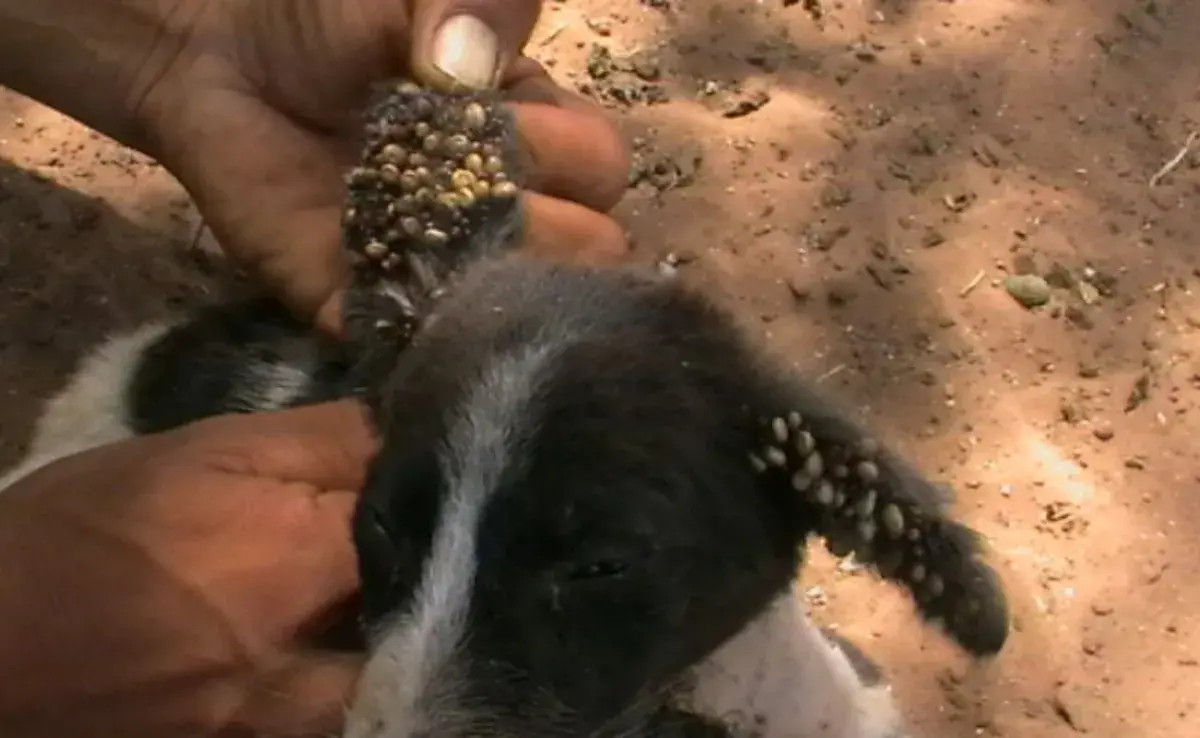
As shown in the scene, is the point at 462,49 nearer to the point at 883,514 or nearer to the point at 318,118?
the point at 318,118

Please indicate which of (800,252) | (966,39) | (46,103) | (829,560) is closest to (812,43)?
(966,39)

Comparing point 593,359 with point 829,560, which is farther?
point 829,560

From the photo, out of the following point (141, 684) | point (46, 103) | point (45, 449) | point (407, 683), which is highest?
point (407, 683)

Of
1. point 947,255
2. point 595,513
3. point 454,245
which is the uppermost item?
point 595,513

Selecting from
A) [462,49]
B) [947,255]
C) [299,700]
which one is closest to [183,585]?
[299,700]

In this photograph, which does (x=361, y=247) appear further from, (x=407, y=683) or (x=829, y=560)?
(x=829, y=560)

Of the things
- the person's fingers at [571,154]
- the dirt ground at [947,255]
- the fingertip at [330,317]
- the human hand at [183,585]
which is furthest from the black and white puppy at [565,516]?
the dirt ground at [947,255]
